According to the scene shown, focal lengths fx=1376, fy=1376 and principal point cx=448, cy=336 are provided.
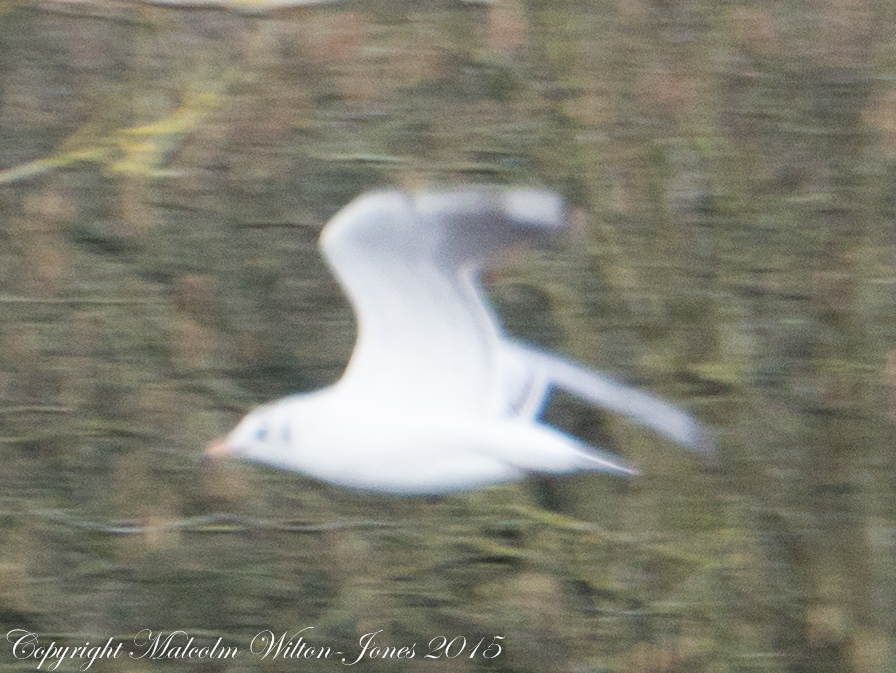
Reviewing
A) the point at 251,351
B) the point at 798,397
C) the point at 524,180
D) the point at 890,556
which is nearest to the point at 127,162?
the point at 251,351

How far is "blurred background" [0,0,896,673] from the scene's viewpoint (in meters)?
2.11

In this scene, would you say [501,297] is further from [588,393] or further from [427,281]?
[427,281]

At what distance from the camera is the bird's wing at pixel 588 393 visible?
1652 millimetres

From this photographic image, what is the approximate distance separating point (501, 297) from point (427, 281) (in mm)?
525

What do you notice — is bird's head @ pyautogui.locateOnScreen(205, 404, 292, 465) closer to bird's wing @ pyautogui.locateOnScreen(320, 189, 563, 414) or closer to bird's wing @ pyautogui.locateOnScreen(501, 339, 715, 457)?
bird's wing @ pyautogui.locateOnScreen(320, 189, 563, 414)

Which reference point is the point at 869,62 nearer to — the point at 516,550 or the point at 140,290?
the point at 516,550

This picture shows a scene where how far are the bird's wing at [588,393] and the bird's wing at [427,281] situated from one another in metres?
0.05

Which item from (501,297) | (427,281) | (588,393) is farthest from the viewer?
(501,297)

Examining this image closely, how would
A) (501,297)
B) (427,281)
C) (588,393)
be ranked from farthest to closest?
(501,297)
(588,393)
(427,281)

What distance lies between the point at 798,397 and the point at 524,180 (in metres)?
0.55

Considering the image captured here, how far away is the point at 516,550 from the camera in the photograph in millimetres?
2182

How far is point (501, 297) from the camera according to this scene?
2.12 m

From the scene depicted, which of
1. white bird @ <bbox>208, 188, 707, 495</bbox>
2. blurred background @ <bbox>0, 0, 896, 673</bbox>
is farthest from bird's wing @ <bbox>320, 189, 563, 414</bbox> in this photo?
blurred background @ <bbox>0, 0, 896, 673</bbox>

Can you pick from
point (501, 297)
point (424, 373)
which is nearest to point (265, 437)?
point (424, 373)
